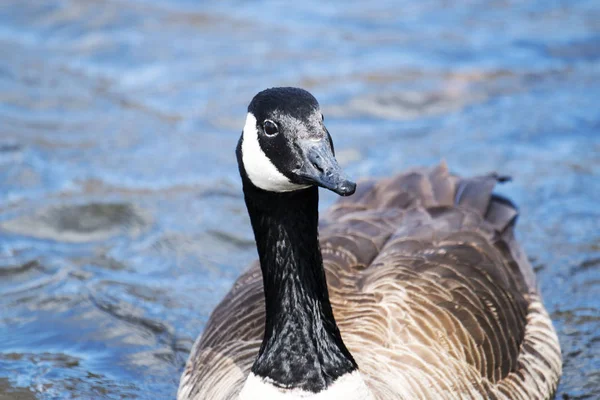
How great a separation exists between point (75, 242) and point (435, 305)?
4215 millimetres

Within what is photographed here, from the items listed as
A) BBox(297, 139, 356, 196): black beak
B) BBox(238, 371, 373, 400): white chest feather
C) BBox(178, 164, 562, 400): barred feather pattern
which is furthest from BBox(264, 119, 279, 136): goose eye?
BBox(178, 164, 562, 400): barred feather pattern

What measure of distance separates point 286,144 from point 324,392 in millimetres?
1300

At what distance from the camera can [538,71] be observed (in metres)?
11.9

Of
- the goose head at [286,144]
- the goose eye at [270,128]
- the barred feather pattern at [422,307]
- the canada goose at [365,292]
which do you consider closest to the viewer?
the goose head at [286,144]

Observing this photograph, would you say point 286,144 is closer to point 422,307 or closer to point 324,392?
point 324,392

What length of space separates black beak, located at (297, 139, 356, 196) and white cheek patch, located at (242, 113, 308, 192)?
0.19 m

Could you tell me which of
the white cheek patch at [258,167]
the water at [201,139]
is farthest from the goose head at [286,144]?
the water at [201,139]

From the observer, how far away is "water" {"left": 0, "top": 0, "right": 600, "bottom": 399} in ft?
24.4

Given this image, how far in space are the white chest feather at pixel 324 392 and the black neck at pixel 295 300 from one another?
0.10 feet

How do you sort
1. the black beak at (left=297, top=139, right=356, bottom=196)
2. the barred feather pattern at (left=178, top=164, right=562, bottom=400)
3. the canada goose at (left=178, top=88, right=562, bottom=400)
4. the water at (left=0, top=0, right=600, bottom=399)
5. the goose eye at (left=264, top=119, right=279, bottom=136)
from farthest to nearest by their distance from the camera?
1. the water at (left=0, top=0, right=600, bottom=399)
2. the barred feather pattern at (left=178, top=164, right=562, bottom=400)
3. the canada goose at (left=178, top=88, right=562, bottom=400)
4. the goose eye at (left=264, top=119, right=279, bottom=136)
5. the black beak at (left=297, top=139, right=356, bottom=196)

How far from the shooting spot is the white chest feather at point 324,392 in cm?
476

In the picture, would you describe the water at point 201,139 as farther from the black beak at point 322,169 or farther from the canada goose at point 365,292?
the black beak at point 322,169

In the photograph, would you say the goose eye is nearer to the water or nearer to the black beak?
the black beak

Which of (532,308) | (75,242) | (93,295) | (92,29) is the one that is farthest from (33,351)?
(92,29)
